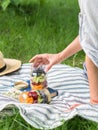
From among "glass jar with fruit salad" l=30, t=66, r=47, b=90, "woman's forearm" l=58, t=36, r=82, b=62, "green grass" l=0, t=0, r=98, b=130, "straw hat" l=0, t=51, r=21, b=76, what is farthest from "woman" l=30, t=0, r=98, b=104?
"green grass" l=0, t=0, r=98, b=130

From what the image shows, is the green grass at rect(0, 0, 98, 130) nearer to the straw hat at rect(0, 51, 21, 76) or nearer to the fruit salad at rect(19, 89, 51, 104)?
the straw hat at rect(0, 51, 21, 76)

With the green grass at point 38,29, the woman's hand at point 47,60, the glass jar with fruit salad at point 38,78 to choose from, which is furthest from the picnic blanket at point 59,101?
the green grass at point 38,29

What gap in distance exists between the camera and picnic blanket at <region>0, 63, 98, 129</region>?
3383mm

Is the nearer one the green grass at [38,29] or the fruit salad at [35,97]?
the fruit salad at [35,97]

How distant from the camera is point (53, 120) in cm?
341

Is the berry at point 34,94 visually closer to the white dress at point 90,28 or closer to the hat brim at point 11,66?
the white dress at point 90,28

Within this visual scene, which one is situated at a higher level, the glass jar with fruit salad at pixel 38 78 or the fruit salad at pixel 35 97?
the glass jar with fruit salad at pixel 38 78

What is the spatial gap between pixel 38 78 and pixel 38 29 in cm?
194

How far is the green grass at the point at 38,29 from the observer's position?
17.3 ft

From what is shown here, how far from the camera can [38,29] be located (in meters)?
5.77

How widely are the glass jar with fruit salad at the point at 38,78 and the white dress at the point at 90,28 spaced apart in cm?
57

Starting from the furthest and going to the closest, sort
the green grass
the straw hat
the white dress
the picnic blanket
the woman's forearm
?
the green grass, the straw hat, the woman's forearm, the picnic blanket, the white dress

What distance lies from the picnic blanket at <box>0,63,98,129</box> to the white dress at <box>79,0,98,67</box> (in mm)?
336

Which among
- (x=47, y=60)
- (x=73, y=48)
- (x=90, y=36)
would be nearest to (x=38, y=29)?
(x=47, y=60)
